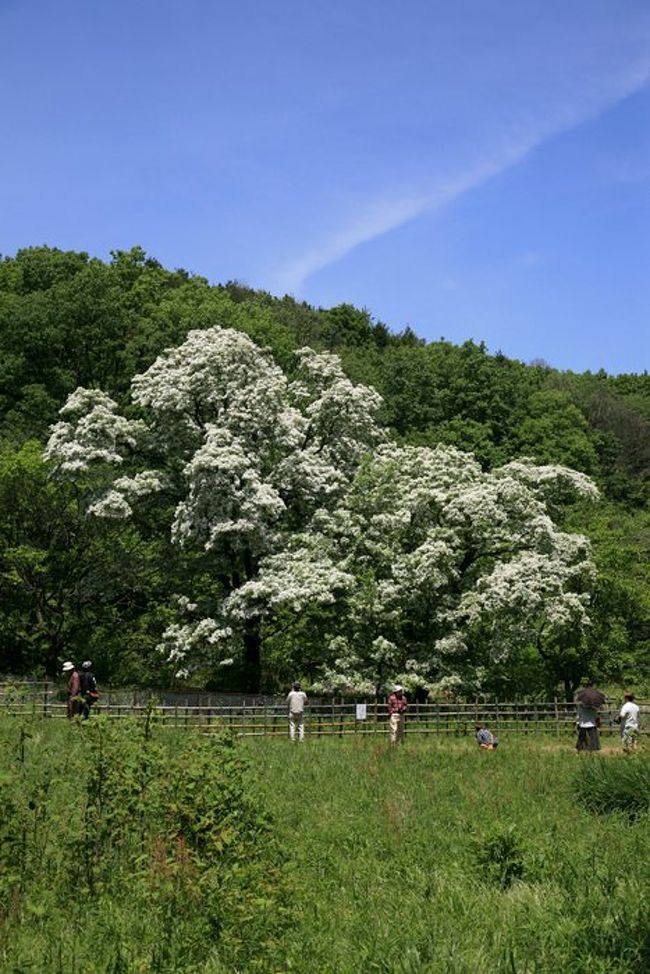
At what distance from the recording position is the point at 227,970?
Result: 732cm

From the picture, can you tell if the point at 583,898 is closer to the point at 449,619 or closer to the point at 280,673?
the point at 449,619

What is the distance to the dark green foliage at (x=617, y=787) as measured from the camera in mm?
13453

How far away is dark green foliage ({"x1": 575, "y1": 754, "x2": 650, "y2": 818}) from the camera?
13453 millimetres

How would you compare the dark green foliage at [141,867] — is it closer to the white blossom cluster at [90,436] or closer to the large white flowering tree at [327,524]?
the large white flowering tree at [327,524]

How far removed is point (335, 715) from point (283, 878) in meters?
19.0

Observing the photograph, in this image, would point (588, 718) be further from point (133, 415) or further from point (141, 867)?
point (133, 415)

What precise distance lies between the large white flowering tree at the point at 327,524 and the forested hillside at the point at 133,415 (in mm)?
1549

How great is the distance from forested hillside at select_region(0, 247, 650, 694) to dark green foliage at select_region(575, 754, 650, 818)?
1566 centimetres

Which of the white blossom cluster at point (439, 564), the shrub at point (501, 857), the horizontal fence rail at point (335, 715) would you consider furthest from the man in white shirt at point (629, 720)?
the shrub at point (501, 857)

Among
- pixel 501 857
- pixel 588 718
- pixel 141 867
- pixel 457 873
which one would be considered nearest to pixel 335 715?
pixel 588 718

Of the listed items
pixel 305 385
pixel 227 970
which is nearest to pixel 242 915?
pixel 227 970

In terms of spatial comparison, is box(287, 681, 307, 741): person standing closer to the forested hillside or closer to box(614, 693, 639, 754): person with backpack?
the forested hillside

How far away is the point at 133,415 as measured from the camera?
A: 52.1 metres

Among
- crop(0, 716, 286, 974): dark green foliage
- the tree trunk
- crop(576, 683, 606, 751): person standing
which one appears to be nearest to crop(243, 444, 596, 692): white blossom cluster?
the tree trunk
